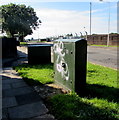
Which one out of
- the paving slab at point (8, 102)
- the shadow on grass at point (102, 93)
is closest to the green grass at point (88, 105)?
the shadow on grass at point (102, 93)

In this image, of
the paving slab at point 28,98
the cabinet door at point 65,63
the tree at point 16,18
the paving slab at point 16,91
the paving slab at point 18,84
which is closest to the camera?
the paving slab at point 28,98

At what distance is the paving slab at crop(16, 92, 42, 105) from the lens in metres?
3.56

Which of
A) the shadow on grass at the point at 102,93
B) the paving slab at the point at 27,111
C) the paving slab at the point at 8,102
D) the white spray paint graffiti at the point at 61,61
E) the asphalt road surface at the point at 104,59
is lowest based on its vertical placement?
the paving slab at the point at 27,111

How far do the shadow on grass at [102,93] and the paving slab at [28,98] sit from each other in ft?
3.86

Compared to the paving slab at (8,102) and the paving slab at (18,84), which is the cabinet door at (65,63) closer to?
the paving slab at (18,84)

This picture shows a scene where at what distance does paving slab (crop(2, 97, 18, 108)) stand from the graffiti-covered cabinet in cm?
148

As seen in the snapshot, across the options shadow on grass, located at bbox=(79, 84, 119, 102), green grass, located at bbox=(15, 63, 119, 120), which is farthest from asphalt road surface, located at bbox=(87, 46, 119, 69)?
green grass, located at bbox=(15, 63, 119, 120)

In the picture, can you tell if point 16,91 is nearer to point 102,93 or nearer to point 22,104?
point 22,104

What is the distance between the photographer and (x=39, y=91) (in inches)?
167

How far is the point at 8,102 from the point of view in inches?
140

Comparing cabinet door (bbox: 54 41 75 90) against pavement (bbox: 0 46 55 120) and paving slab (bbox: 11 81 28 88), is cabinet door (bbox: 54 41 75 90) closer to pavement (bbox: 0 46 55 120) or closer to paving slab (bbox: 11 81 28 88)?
pavement (bbox: 0 46 55 120)

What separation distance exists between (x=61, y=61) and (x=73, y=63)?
684mm

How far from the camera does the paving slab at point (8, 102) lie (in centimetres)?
338

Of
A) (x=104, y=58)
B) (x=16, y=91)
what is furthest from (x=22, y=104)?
(x=104, y=58)
